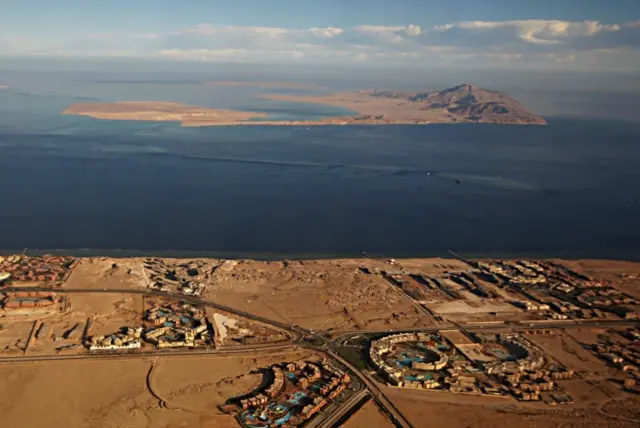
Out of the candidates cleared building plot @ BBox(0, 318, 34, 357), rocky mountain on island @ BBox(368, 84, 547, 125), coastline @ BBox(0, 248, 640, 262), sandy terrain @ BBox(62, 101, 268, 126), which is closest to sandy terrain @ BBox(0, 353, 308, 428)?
cleared building plot @ BBox(0, 318, 34, 357)

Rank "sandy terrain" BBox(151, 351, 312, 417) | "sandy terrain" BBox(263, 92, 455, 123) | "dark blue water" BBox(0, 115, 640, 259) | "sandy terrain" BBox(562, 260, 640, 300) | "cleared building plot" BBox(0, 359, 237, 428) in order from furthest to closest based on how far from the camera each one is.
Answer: "sandy terrain" BBox(263, 92, 455, 123) < "dark blue water" BBox(0, 115, 640, 259) < "sandy terrain" BBox(562, 260, 640, 300) < "sandy terrain" BBox(151, 351, 312, 417) < "cleared building plot" BBox(0, 359, 237, 428)

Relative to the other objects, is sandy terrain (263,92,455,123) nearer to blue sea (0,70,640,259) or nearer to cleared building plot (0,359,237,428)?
blue sea (0,70,640,259)

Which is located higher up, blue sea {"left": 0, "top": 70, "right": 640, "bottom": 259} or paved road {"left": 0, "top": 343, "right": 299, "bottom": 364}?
blue sea {"left": 0, "top": 70, "right": 640, "bottom": 259}

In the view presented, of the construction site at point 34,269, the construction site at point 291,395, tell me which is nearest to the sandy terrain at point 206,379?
the construction site at point 291,395

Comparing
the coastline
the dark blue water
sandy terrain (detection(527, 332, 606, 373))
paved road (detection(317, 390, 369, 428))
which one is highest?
the dark blue water

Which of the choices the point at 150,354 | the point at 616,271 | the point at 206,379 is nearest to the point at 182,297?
the point at 150,354

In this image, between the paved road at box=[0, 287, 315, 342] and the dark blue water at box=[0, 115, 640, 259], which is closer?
the paved road at box=[0, 287, 315, 342]

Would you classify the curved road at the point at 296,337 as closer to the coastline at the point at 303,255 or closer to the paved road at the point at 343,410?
the paved road at the point at 343,410

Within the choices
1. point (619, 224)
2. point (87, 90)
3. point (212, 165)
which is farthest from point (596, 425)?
point (87, 90)
